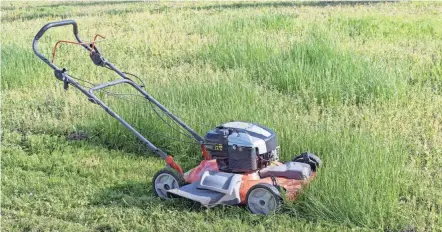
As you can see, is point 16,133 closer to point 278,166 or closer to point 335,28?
point 278,166

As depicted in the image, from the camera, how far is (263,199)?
480 cm

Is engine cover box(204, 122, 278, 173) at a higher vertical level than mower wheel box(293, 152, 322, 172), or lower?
higher

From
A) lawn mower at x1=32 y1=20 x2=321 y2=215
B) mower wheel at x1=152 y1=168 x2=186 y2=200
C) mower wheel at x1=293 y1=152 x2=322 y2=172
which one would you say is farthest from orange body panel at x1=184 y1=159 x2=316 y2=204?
mower wheel at x1=152 y1=168 x2=186 y2=200

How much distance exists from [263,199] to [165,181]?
948mm

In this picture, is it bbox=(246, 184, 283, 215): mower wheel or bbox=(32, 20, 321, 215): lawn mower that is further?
bbox=(32, 20, 321, 215): lawn mower

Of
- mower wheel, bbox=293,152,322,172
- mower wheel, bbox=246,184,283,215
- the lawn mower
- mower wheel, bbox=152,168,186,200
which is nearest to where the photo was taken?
mower wheel, bbox=246,184,283,215

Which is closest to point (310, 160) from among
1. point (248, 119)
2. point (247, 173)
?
point (247, 173)

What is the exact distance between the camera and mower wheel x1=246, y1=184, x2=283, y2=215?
472cm

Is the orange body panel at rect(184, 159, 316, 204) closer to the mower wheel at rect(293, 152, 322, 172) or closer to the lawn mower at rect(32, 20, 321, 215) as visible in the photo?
the lawn mower at rect(32, 20, 321, 215)

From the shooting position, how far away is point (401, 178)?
4941 mm

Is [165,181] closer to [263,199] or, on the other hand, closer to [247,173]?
[247,173]

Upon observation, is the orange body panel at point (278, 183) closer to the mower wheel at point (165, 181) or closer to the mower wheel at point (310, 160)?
the mower wheel at point (310, 160)

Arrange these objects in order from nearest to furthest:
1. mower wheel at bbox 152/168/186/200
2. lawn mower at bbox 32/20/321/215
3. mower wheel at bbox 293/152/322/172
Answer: lawn mower at bbox 32/20/321/215 → mower wheel at bbox 293/152/322/172 → mower wheel at bbox 152/168/186/200

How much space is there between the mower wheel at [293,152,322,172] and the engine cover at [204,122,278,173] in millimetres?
207
